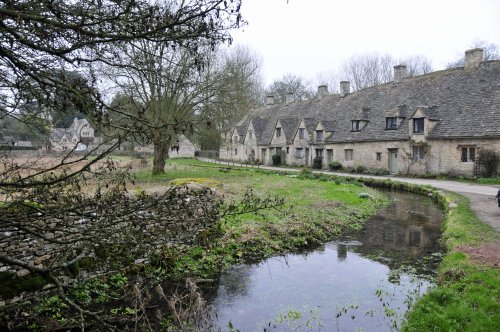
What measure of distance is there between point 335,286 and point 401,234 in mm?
5999

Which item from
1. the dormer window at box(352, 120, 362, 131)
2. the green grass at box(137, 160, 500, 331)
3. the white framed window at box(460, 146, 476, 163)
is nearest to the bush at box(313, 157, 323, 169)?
the dormer window at box(352, 120, 362, 131)

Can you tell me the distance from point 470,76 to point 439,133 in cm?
626

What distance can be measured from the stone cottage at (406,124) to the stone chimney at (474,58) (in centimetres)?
8

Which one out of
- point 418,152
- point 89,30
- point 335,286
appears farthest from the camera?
point 418,152

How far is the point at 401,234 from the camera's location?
14.0 m

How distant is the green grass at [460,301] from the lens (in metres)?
6.22

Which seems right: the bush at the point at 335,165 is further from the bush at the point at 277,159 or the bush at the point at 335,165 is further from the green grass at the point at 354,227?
the green grass at the point at 354,227

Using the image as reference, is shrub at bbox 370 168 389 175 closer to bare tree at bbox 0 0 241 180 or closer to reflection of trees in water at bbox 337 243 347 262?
reflection of trees in water at bbox 337 243 347 262

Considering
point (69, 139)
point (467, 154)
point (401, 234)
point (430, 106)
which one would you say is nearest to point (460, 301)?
point (69, 139)

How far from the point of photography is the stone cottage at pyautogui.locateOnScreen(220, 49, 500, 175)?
28734 mm

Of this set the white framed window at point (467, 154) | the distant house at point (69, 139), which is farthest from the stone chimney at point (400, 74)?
the distant house at point (69, 139)

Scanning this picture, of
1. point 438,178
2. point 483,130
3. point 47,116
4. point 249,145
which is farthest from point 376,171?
point 47,116

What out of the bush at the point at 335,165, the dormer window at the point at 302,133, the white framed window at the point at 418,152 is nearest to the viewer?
the white framed window at the point at 418,152

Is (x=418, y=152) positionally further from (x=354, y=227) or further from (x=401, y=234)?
(x=401, y=234)
